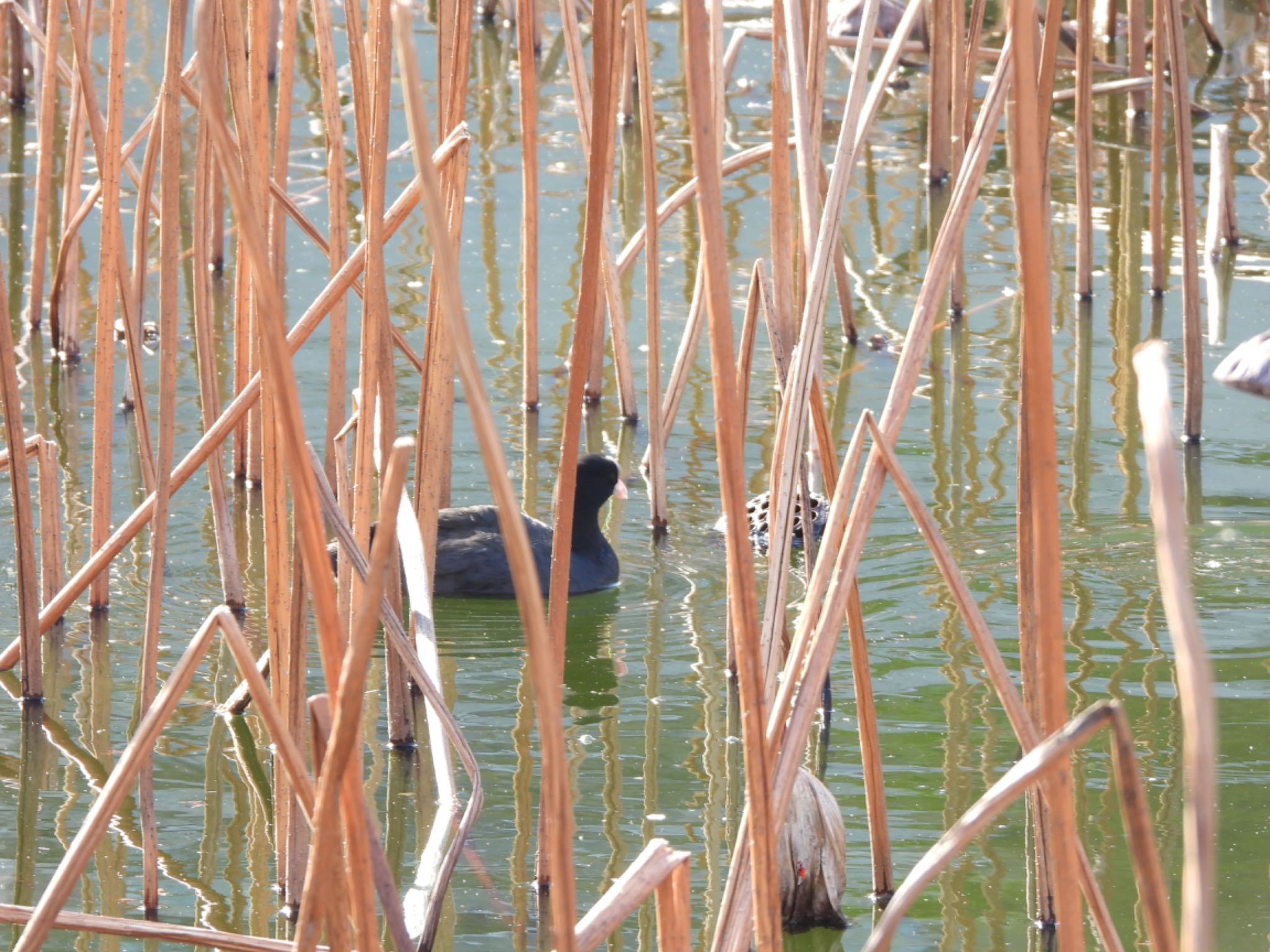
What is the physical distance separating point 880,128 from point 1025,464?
720 centimetres

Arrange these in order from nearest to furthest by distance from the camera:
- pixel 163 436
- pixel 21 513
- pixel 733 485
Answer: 1. pixel 733 485
2. pixel 163 436
3. pixel 21 513

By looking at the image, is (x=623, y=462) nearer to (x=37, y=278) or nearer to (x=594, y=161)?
(x=37, y=278)

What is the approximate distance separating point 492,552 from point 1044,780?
333 cm

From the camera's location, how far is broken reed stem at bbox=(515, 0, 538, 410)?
317 centimetres

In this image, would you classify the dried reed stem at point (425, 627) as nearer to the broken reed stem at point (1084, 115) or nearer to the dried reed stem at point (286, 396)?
the dried reed stem at point (286, 396)

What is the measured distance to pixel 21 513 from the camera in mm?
3738

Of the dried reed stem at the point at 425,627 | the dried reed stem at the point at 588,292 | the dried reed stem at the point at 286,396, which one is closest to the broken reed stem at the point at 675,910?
the dried reed stem at the point at 588,292

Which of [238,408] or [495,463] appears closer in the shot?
[495,463]

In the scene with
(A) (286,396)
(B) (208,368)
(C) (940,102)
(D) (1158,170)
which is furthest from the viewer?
(C) (940,102)

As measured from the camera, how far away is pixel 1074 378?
6320mm

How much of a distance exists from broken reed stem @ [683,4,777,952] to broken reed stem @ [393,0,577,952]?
0.31 metres

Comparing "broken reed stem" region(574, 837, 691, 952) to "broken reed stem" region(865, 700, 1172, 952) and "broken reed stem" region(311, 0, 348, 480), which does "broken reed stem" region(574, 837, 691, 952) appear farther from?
"broken reed stem" region(311, 0, 348, 480)

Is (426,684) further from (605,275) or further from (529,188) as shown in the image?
(605,275)

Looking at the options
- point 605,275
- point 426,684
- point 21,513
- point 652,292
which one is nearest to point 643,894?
point 426,684
